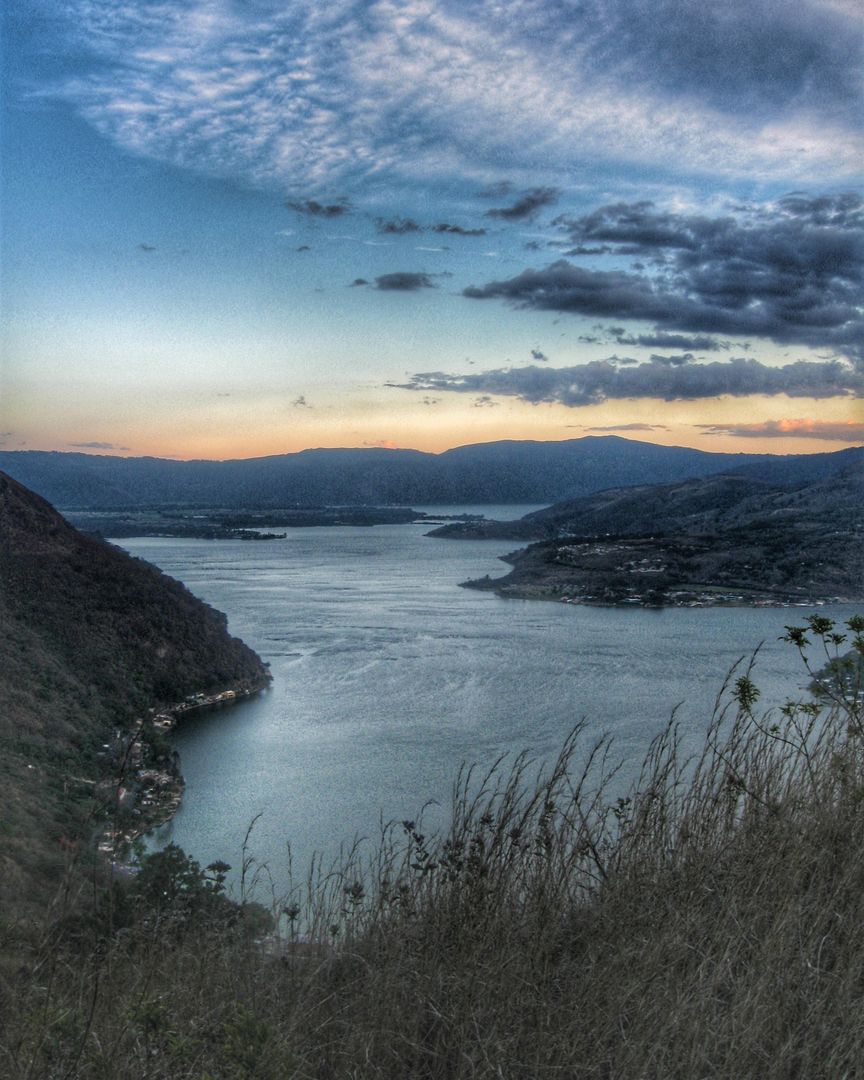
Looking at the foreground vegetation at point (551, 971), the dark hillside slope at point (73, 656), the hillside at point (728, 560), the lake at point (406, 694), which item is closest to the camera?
the foreground vegetation at point (551, 971)

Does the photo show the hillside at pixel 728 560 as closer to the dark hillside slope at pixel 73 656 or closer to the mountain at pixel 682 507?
the mountain at pixel 682 507

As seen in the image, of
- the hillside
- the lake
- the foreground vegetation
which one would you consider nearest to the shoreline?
the lake

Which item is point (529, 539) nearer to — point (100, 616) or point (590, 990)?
point (100, 616)

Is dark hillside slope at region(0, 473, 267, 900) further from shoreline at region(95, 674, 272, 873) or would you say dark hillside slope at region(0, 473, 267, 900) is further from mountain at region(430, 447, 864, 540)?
mountain at region(430, 447, 864, 540)

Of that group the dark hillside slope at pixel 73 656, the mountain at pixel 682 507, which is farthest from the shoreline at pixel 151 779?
the mountain at pixel 682 507

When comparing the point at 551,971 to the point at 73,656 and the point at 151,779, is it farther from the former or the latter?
the point at 73,656

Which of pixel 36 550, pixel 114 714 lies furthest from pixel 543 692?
pixel 36 550
